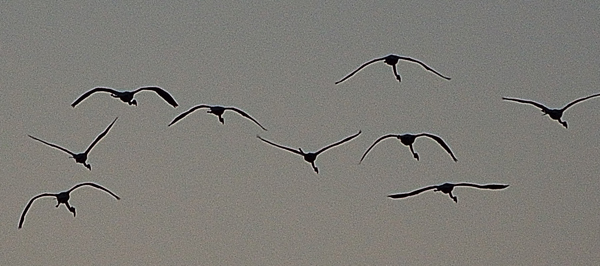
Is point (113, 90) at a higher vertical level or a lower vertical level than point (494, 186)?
higher

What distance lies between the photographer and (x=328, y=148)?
59.1 m

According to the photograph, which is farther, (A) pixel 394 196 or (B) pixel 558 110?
(B) pixel 558 110

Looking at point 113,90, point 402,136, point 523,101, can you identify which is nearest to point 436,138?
point 402,136

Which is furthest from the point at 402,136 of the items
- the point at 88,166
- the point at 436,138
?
the point at 88,166

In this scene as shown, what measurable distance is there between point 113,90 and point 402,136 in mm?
8058

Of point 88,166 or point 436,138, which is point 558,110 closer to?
point 436,138

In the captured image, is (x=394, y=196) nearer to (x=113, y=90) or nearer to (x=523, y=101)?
(x=523, y=101)

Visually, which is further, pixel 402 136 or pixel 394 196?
pixel 402 136

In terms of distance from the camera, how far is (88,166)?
5950 cm

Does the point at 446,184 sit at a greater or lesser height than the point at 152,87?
lesser

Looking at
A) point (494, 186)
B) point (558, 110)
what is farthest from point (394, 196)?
point (558, 110)

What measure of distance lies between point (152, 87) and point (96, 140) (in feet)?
9.50

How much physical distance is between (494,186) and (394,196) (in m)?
3.20

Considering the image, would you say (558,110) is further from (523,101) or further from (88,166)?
(88,166)
